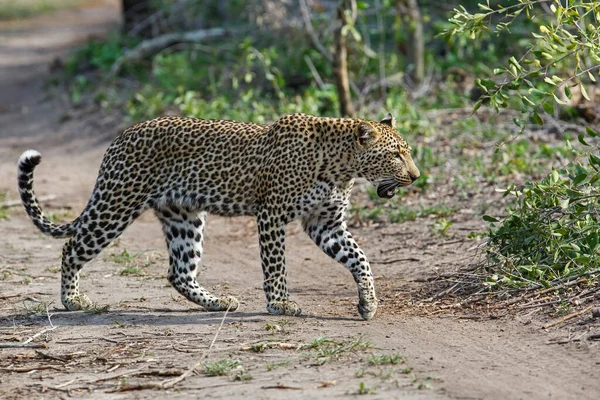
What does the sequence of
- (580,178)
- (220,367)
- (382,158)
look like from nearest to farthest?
(220,367) → (580,178) → (382,158)

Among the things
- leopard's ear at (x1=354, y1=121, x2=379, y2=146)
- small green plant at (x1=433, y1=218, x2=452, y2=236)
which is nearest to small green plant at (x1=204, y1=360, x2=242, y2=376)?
leopard's ear at (x1=354, y1=121, x2=379, y2=146)

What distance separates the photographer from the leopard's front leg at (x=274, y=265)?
7.92 m

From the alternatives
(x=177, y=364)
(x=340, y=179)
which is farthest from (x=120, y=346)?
(x=340, y=179)

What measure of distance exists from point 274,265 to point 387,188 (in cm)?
110

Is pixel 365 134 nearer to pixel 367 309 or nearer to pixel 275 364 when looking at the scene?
pixel 367 309

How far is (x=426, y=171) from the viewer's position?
1239 centimetres

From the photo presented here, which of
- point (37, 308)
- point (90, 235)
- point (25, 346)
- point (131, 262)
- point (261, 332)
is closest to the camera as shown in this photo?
point (25, 346)

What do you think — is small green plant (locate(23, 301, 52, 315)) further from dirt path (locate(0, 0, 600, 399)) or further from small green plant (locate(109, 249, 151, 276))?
small green plant (locate(109, 249, 151, 276))

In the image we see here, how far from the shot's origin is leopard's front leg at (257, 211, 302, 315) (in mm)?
7918

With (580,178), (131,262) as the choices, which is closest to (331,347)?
(580,178)

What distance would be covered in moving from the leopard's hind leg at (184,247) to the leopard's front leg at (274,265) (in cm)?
49

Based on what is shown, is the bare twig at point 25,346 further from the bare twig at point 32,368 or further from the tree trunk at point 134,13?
the tree trunk at point 134,13

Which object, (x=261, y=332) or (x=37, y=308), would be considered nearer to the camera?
(x=261, y=332)

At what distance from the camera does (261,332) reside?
7.43m
